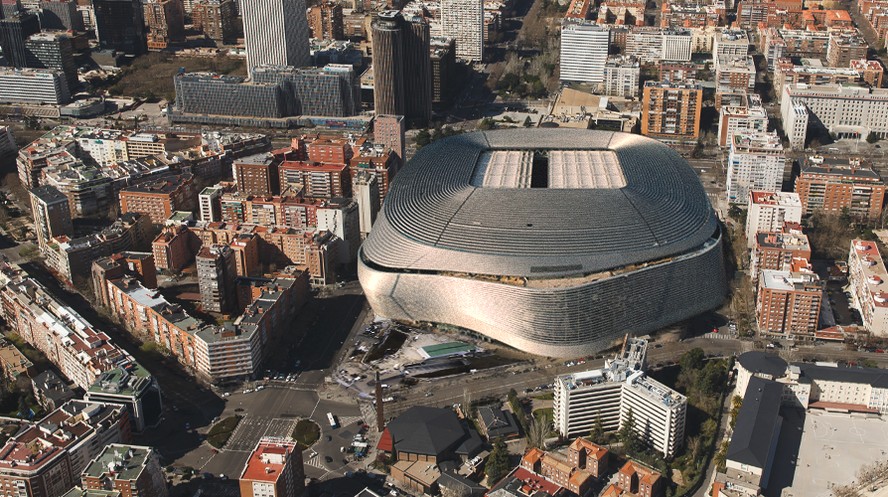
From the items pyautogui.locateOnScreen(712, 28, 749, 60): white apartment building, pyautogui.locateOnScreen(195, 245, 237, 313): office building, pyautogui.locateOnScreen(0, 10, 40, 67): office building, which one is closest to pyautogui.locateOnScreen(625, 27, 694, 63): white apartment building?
pyautogui.locateOnScreen(712, 28, 749, 60): white apartment building

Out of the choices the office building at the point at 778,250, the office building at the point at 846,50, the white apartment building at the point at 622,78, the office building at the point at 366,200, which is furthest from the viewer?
the office building at the point at 846,50

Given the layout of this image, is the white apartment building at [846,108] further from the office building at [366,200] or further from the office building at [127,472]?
the office building at [127,472]

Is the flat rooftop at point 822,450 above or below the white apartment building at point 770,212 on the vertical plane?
below

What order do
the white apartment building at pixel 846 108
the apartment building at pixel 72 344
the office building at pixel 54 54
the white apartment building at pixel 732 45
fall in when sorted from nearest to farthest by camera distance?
the apartment building at pixel 72 344, the white apartment building at pixel 846 108, the office building at pixel 54 54, the white apartment building at pixel 732 45

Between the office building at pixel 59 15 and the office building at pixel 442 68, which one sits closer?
the office building at pixel 442 68

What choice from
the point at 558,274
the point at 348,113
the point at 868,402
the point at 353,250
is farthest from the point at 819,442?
the point at 348,113

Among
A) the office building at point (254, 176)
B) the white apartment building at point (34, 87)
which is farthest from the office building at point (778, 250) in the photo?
the white apartment building at point (34, 87)

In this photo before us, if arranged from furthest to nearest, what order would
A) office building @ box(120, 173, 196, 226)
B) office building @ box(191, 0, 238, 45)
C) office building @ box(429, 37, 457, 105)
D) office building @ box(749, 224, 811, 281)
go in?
office building @ box(191, 0, 238, 45) < office building @ box(429, 37, 457, 105) < office building @ box(120, 173, 196, 226) < office building @ box(749, 224, 811, 281)

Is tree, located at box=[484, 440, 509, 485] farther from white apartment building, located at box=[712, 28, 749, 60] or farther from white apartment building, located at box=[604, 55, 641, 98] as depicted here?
white apartment building, located at box=[712, 28, 749, 60]
